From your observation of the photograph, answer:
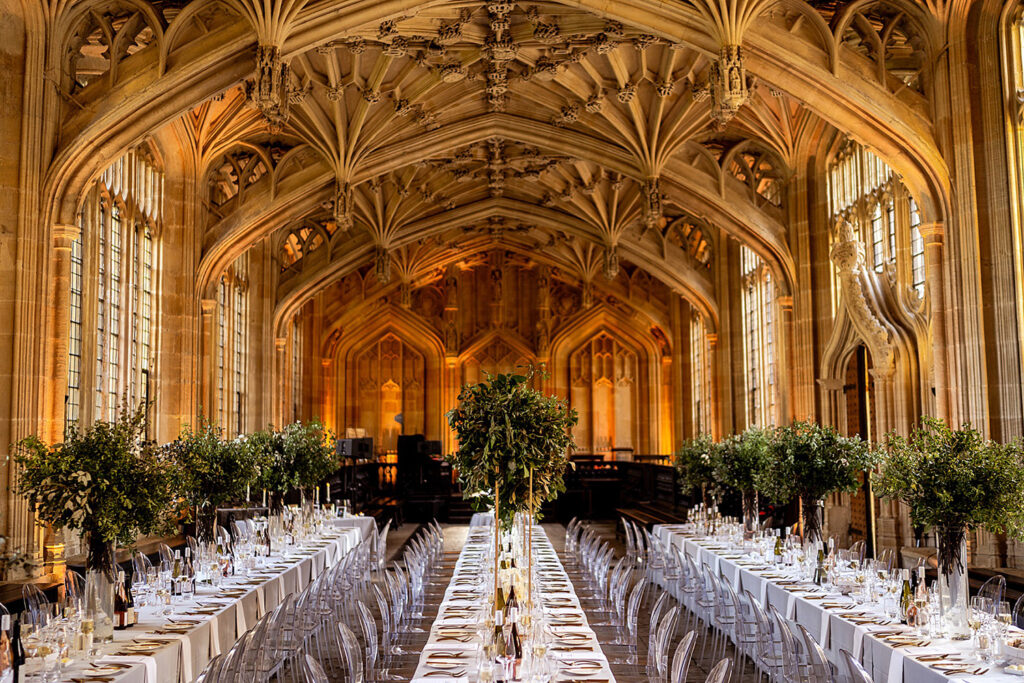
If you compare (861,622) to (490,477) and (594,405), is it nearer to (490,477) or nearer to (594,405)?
(490,477)

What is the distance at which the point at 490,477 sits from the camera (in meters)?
5.50

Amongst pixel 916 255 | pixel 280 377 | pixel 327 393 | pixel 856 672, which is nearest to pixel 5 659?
pixel 856 672

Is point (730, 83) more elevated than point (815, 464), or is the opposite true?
point (730, 83)

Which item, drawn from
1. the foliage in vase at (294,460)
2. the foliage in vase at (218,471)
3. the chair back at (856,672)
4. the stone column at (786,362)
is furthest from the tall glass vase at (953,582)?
the stone column at (786,362)

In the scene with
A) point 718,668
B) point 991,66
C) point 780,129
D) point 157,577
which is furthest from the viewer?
point 780,129

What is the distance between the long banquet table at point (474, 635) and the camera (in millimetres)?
4906

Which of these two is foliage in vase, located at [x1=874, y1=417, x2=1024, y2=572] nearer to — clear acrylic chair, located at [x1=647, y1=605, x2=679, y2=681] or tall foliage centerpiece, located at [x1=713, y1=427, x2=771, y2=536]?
clear acrylic chair, located at [x1=647, y1=605, x2=679, y2=681]

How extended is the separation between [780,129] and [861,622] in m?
10.5

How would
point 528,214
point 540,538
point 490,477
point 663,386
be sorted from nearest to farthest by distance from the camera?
point 490,477 < point 540,538 < point 528,214 < point 663,386

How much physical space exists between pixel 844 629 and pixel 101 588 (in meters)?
4.66

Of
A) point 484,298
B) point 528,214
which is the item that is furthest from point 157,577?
point 484,298

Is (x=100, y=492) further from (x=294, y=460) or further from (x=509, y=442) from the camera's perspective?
(x=294, y=460)

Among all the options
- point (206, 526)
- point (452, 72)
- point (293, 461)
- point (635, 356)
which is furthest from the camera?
point (635, 356)

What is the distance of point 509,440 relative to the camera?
535 cm
